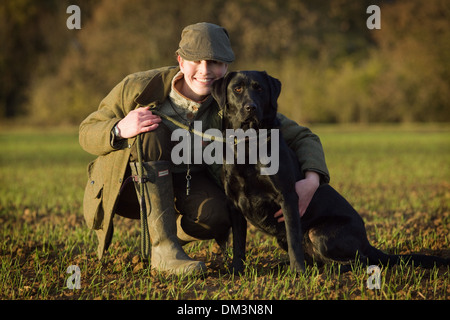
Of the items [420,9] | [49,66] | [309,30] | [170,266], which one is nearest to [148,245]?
[170,266]

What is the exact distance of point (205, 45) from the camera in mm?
3691

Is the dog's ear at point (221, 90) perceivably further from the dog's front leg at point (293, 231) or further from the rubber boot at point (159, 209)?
the dog's front leg at point (293, 231)

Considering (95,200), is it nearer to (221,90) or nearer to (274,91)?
(221,90)

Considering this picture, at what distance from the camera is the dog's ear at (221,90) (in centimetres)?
365

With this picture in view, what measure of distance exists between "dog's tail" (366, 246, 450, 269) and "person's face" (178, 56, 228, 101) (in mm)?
1730

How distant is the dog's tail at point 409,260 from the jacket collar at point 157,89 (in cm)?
195

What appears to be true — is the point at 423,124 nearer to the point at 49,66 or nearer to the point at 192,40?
the point at 49,66

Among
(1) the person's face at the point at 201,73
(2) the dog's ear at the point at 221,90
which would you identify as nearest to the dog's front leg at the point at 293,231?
(2) the dog's ear at the point at 221,90

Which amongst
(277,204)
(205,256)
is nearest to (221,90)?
(277,204)

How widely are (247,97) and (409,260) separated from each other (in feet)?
5.36

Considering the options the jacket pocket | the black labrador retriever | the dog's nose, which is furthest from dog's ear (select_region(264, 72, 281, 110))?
the jacket pocket

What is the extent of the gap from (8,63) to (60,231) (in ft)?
126

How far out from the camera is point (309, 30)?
94.1ft
